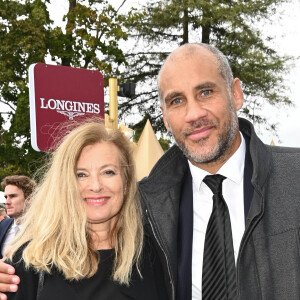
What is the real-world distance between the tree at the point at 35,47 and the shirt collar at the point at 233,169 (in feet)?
51.9

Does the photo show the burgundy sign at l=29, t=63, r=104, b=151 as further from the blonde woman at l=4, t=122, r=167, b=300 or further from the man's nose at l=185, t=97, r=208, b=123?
the man's nose at l=185, t=97, r=208, b=123

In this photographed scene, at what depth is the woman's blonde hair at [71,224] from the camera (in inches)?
126

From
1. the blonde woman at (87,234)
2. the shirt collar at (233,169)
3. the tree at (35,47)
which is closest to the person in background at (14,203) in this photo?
the blonde woman at (87,234)

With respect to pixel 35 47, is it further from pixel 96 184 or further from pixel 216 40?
pixel 96 184

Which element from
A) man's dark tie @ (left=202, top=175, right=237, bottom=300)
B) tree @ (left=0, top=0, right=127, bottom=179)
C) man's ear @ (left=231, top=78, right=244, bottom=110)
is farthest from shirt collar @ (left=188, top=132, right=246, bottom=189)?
tree @ (left=0, top=0, right=127, bottom=179)

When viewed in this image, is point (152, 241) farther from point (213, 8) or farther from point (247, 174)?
point (213, 8)

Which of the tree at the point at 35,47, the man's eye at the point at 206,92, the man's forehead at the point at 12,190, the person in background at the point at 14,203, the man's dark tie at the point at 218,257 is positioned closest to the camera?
the man's dark tie at the point at 218,257

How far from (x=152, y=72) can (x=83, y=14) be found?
326 cm

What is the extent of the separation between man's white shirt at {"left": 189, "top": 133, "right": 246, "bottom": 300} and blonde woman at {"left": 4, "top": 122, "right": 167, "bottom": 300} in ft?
0.93

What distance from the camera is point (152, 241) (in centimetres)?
363

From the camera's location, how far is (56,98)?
7020 millimetres

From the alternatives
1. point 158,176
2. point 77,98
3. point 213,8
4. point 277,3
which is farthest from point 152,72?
point 158,176

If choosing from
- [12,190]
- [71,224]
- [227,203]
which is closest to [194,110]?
[227,203]

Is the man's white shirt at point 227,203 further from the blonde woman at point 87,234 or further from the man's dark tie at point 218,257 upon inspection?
the blonde woman at point 87,234
